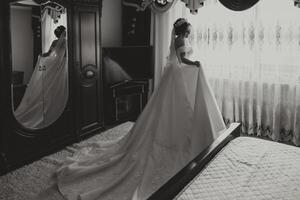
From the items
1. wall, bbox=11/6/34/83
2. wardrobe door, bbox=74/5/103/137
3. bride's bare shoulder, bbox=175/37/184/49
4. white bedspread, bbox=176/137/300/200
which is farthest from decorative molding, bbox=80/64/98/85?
white bedspread, bbox=176/137/300/200

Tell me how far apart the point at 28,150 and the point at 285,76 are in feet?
10.6

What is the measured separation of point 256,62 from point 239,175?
2775mm

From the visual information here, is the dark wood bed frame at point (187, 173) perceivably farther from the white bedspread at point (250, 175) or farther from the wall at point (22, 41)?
the wall at point (22, 41)

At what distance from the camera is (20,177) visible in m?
2.94

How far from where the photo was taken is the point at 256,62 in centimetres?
411

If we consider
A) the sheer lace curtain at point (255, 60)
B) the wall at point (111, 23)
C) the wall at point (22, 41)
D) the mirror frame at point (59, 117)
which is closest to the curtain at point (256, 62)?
the sheer lace curtain at point (255, 60)

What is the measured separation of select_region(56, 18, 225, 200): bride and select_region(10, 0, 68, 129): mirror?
65cm

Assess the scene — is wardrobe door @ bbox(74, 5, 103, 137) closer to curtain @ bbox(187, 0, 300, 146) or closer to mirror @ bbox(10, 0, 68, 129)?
mirror @ bbox(10, 0, 68, 129)

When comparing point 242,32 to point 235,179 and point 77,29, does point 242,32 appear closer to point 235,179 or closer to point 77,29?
point 77,29

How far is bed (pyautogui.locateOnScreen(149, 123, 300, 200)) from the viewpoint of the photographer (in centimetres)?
146

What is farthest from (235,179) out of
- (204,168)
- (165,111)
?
(165,111)

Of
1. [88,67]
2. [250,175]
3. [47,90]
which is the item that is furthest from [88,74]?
[250,175]

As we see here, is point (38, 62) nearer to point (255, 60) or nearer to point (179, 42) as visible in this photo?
point (179, 42)

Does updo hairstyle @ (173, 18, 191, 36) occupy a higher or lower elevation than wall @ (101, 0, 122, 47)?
lower
